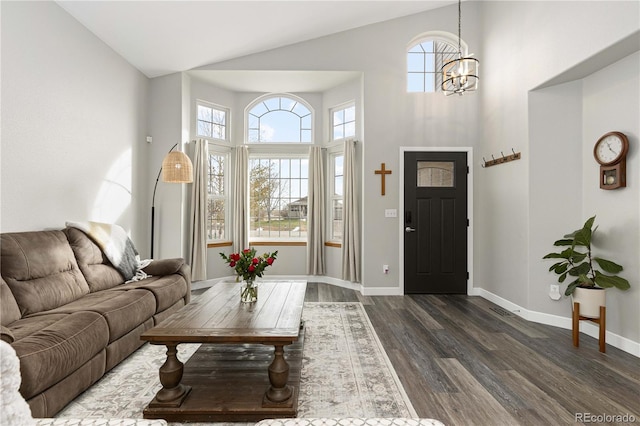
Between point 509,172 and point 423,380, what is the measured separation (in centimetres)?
289

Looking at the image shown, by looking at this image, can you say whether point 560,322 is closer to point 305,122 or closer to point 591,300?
point 591,300

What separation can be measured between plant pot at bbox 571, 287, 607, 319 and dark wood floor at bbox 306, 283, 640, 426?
0.31 meters

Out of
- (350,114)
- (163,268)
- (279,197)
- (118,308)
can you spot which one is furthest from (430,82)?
(118,308)

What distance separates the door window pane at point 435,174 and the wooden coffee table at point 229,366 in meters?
3.09

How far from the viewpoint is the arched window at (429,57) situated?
496cm

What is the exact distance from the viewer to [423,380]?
2.34 m

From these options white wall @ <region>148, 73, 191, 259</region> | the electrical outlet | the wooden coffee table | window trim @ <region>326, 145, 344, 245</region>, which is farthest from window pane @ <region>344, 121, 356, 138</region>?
the wooden coffee table

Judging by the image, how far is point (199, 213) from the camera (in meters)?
4.90

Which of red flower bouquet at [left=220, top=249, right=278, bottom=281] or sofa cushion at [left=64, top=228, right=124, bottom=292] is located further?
sofa cushion at [left=64, top=228, right=124, bottom=292]

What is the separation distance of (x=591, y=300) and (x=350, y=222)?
2.95 metres

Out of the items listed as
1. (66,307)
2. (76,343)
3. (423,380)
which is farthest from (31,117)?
(423,380)

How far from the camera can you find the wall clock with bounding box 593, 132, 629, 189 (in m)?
2.90

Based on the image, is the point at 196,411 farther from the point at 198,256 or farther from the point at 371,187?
the point at 371,187

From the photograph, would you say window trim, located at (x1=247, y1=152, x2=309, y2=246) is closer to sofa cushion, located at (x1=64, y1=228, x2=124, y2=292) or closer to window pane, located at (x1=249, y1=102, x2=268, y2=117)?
window pane, located at (x1=249, y1=102, x2=268, y2=117)
